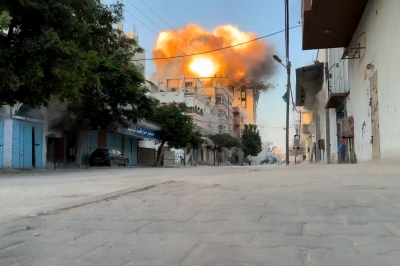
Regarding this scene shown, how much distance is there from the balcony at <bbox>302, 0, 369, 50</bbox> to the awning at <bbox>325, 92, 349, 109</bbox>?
12.1 feet

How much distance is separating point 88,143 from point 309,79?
17.5 metres

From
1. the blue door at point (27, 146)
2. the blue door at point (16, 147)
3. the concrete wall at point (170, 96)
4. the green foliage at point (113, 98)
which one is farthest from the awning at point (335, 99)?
the concrete wall at point (170, 96)

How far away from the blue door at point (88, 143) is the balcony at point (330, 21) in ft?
57.7

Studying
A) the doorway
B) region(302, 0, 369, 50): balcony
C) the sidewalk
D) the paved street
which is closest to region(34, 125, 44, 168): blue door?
the sidewalk

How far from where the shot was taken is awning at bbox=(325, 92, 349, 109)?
2116 centimetres

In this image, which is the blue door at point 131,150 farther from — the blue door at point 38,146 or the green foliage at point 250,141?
the green foliage at point 250,141

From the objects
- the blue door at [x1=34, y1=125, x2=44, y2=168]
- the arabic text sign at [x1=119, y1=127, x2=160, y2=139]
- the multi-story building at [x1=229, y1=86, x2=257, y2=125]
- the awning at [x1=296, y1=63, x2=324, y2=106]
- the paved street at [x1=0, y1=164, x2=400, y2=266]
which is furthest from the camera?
the arabic text sign at [x1=119, y1=127, x2=160, y2=139]

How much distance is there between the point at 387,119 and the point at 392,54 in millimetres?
2132

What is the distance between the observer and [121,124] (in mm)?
25922

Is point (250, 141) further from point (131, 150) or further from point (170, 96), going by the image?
point (131, 150)

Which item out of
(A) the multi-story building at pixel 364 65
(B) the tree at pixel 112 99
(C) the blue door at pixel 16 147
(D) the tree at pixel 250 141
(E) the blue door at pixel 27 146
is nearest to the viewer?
(A) the multi-story building at pixel 364 65

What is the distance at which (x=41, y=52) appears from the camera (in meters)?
13.2

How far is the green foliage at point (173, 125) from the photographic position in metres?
32.0

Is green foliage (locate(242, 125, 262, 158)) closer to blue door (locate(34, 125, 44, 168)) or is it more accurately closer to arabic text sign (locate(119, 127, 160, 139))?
arabic text sign (locate(119, 127, 160, 139))
